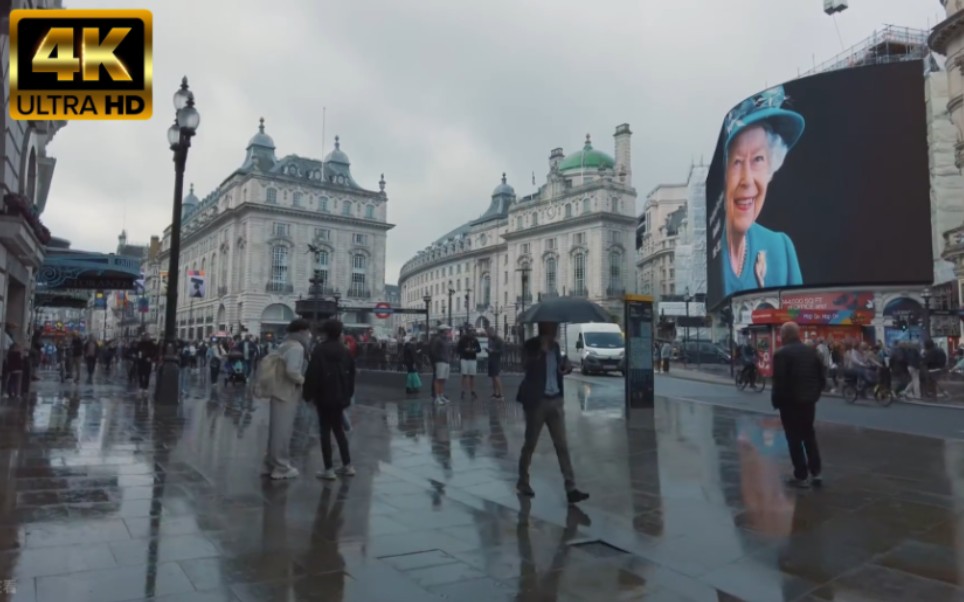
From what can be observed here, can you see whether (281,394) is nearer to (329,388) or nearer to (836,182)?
(329,388)

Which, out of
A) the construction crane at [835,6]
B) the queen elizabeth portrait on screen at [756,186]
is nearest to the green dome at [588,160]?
the construction crane at [835,6]

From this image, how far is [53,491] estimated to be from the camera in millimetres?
6453

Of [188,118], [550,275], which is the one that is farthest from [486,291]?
[188,118]

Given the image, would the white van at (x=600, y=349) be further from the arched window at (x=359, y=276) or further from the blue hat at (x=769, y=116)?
the arched window at (x=359, y=276)

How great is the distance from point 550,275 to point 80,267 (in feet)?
242

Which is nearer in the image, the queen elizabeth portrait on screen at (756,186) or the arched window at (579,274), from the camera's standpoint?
the queen elizabeth portrait on screen at (756,186)

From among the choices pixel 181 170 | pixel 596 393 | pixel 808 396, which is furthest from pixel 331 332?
pixel 596 393

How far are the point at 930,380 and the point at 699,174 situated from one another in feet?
210

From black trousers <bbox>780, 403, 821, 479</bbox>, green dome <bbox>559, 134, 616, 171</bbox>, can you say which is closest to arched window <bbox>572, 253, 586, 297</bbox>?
green dome <bbox>559, 134, 616, 171</bbox>

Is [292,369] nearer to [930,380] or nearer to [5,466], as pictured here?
[5,466]

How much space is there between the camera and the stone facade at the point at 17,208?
11.4 m

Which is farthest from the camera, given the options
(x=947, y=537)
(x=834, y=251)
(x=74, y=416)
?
(x=834, y=251)

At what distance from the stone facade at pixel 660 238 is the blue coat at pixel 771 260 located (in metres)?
52.5

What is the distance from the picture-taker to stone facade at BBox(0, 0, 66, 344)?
448 inches
